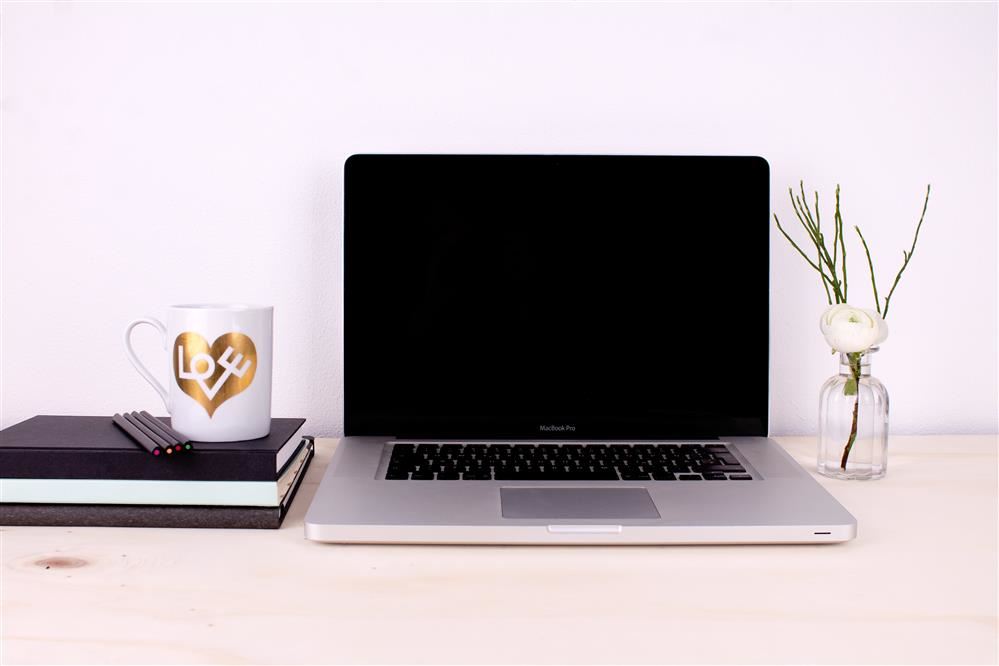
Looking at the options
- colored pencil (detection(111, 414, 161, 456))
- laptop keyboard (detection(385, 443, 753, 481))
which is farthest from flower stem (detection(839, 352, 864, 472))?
colored pencil (detection(111, 414, 161, 456))

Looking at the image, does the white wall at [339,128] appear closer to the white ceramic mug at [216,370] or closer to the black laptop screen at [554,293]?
the black laptop screen at [554,293]

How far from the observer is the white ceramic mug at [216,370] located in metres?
0.78

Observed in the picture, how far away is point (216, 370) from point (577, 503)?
372mm

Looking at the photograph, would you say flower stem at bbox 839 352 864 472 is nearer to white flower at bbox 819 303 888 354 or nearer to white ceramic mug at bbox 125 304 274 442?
white flower at bbox 819 303 888 354

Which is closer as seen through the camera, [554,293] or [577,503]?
[577,503]

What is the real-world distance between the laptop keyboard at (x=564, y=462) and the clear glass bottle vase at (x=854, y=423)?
0.12m

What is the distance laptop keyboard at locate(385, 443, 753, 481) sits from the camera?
2.69 feet

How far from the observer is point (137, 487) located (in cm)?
73

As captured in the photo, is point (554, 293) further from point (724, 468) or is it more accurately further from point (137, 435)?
point (137, 435)

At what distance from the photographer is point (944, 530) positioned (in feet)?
2.41

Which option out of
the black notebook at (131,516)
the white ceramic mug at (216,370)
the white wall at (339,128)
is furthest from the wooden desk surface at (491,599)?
the white wall at (339,128)

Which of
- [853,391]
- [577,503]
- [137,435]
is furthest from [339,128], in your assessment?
[853,391]

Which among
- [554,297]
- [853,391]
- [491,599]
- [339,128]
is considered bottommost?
[491,599]

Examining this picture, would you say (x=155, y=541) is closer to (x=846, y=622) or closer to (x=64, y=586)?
(x=64, y=586)
